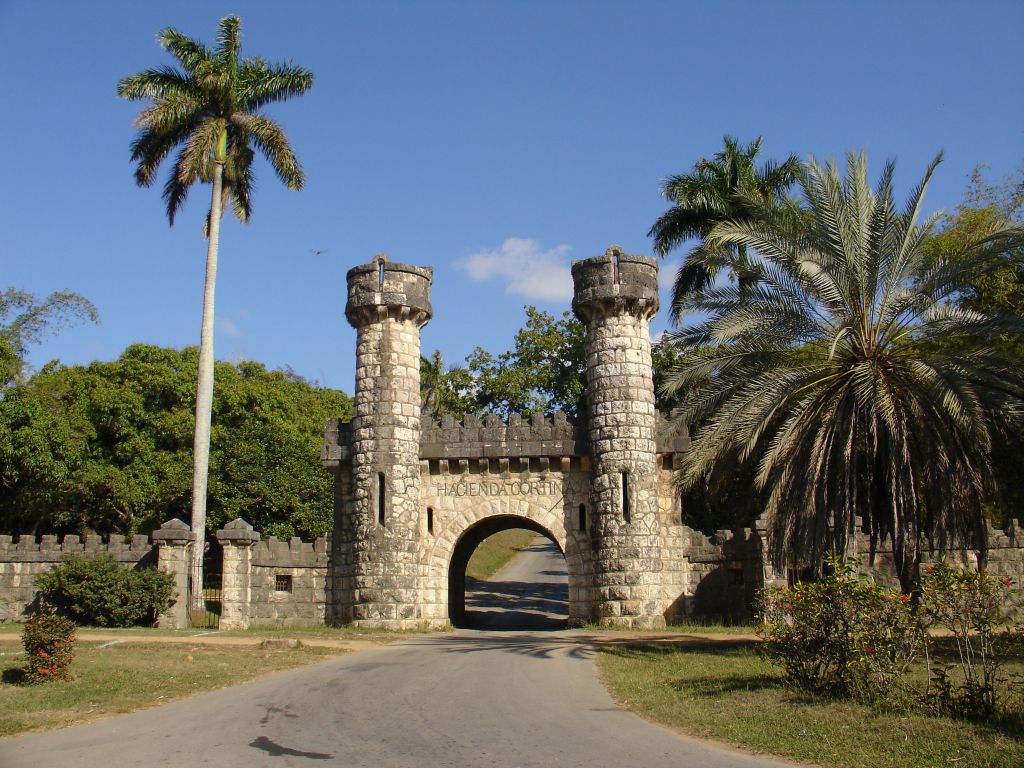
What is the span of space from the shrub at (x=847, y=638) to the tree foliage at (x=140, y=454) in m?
25.6

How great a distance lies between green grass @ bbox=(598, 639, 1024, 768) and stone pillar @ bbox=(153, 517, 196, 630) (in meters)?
12.7

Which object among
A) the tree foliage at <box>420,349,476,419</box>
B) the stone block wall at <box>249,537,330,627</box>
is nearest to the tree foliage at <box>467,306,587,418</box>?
the tree foliage at <box>420,349,476,419</box>

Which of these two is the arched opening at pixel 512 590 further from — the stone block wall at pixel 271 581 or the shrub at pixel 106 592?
the shrub at pixel 106 592

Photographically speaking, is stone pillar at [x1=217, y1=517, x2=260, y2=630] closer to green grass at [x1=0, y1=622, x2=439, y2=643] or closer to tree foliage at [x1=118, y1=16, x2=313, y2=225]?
green grass at [x1=0, y1=622, x2=439, y2=643]

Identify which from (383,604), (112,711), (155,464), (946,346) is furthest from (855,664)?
(155,464)

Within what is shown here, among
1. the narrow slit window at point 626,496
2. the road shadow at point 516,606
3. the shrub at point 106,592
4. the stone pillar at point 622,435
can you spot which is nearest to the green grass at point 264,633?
the shrub at point 106,592

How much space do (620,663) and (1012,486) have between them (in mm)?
15473

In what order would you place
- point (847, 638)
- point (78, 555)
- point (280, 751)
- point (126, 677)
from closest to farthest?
1. point (280, 751)
2. point (847, 638)
3. point (126, 677)
4. point (78, 555)

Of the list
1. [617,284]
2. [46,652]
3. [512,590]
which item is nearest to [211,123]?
[617,284]

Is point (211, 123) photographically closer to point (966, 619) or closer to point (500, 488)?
point (500, 488)

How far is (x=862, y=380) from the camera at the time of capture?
15.9 metres

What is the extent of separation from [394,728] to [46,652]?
615cm

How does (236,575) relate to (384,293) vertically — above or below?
below

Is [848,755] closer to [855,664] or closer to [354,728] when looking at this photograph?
[855,664]
